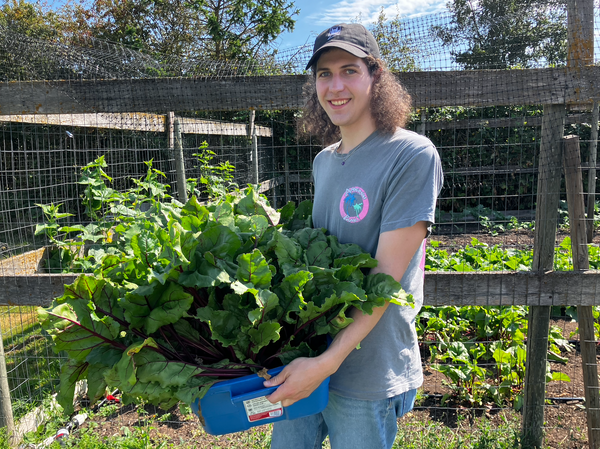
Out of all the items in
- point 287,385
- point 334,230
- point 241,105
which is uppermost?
point 241,105

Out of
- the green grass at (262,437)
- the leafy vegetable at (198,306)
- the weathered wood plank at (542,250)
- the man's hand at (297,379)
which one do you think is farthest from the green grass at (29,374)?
the weathered wood plank at (542,250)

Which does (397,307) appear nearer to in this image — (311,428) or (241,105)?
(311,428)

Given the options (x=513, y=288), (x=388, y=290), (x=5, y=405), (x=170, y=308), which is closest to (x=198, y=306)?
(x=170, y=308)

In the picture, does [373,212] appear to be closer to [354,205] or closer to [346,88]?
[354,205]

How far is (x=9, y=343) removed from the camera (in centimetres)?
493

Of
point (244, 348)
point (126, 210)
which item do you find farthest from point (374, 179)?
point (126, 210)

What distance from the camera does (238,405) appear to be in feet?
4.74

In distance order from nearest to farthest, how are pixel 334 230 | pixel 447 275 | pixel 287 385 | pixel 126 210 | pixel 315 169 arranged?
1. pixel 287 385
2. pixel 334 230
3. pixel 315 169
4. pixel 447 275
5. pixel 126 210

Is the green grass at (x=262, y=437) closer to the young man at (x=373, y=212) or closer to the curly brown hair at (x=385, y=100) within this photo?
the young man at (x=373, y=212)

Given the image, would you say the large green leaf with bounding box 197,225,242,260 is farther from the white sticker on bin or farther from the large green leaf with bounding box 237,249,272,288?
the white sticker on bin

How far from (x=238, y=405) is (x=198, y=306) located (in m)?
0.35

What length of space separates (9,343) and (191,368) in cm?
458

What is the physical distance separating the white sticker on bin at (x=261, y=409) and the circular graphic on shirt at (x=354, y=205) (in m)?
0.73

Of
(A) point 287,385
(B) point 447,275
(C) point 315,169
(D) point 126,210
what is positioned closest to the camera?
(A) point 287,385
